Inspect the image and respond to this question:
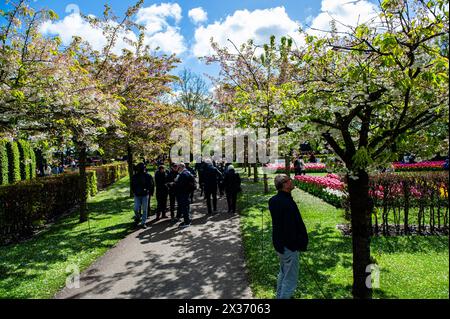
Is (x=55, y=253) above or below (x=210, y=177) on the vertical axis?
below

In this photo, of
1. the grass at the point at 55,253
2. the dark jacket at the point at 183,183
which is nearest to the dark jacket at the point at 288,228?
the grass at the point at 55,253

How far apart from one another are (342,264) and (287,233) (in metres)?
2.46

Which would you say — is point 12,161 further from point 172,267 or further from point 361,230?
point 361,230

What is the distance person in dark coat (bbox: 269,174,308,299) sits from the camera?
450 centimetres

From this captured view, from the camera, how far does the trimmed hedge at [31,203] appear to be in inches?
353

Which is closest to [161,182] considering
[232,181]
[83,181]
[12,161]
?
[232,181]

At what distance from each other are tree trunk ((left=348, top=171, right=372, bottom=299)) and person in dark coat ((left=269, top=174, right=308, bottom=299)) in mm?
697

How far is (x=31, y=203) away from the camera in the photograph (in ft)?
32.7

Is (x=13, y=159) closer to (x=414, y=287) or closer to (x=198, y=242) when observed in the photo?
(x=198, y=242)

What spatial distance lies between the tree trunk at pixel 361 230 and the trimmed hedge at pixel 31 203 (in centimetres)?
879

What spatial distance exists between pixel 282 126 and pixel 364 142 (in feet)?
3.64

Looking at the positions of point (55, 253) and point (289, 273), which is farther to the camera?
point (55, 253)

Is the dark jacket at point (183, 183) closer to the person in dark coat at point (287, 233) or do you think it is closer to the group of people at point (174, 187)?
the group of people at point (174, 187)
